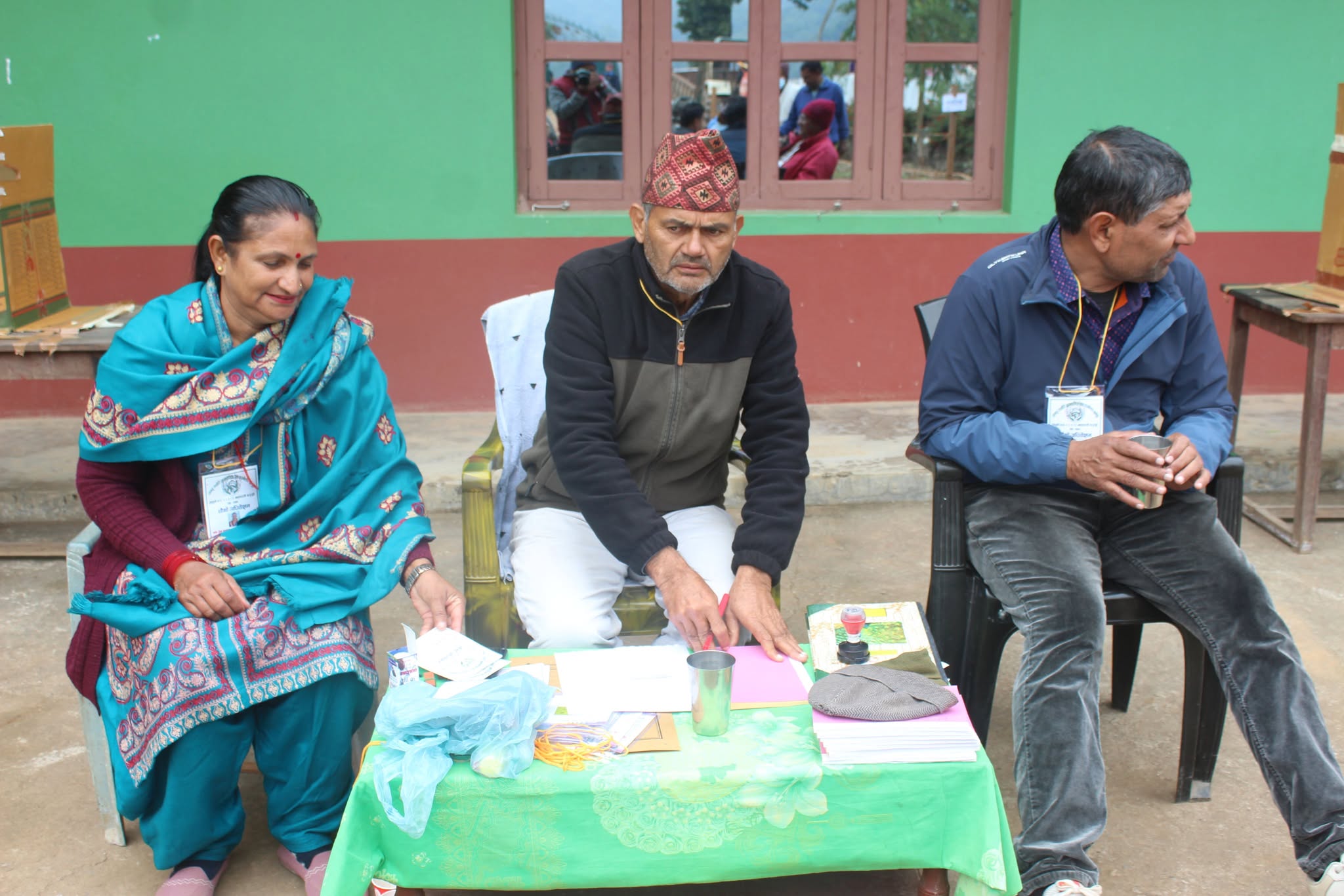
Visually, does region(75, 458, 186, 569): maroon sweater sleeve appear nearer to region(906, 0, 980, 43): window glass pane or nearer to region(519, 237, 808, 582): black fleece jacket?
region(519, 237, 808, 582): black fleece jacket

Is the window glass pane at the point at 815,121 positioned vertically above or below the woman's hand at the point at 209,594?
above

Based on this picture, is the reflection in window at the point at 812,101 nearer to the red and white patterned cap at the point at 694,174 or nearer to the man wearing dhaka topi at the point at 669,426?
the man wearing dhaka topi at the point at 669,426

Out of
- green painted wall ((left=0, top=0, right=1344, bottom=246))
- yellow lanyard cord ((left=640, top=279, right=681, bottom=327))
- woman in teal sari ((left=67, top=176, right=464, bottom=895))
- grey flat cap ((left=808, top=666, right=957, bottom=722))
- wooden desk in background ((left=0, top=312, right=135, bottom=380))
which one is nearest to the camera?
grey flat cap ((left=808, top=666, right=957, bottom=722))

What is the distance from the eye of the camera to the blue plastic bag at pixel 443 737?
6.68 feet

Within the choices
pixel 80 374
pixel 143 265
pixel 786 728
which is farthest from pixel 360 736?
pixel 143 265

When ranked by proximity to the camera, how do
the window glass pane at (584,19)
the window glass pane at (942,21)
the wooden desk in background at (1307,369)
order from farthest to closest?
the window glass pane at (942,21) → the window glass pane at (584,19) → the wooden desk in background at (1307,369)

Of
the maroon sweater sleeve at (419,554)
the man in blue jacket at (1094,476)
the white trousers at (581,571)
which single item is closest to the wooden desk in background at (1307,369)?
the man in blue jacket at (1094,476)

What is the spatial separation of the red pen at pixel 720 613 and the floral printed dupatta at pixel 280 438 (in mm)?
699

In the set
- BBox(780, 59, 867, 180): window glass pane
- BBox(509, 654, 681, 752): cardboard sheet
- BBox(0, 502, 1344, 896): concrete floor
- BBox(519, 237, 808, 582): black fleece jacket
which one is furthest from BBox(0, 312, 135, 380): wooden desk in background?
BBox(780, 59, 867, 180): window glass pane

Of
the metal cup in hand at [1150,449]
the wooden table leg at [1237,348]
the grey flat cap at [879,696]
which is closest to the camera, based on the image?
the grey flat cap at [879,696]

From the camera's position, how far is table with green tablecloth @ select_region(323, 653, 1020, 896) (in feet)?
6.75

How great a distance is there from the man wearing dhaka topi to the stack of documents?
0.48 metres

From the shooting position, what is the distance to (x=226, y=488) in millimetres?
2742

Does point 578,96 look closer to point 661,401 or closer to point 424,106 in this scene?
point 424,106
